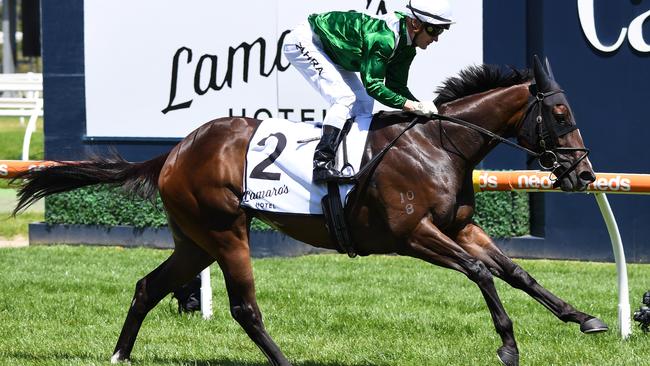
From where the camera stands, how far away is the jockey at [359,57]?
5.82 meters

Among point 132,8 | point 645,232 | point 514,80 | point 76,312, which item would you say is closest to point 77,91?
point 132,8

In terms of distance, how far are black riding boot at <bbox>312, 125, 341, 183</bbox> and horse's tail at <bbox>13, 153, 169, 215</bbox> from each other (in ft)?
3.35

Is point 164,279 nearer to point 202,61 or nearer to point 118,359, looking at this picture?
point 118,359

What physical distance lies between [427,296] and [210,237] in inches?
107

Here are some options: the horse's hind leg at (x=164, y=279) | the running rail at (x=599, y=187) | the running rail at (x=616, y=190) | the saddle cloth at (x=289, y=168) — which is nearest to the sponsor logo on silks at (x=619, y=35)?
the running rail at (x=599, y=187)

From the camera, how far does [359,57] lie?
238 inches

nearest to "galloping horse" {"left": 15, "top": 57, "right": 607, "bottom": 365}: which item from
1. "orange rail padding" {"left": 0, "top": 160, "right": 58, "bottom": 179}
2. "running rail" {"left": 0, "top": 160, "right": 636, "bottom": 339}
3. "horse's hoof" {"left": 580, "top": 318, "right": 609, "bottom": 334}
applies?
"horse's hoof" {"left": 580, "top": 318, "right": 609, "bottom": 334}

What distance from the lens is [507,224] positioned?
10188 mm

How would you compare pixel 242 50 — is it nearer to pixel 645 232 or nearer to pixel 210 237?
pixel 645 232

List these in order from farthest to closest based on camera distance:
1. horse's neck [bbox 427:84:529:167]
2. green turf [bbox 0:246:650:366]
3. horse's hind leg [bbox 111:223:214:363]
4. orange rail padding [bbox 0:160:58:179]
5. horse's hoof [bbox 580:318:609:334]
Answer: orange rail padding [bbox 0:160:58:179] < green turf [bbox 0:246:650:366] < horse's hind leg [bbox 111:223:214:363] < horse's neck [bbox 427:84:529:167] < horse's hoof [bbox 580:318:609:334]

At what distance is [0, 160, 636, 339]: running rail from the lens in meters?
6.69

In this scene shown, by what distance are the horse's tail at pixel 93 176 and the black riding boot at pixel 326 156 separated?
3.35ft

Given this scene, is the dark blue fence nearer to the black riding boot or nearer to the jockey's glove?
the jockey's glove

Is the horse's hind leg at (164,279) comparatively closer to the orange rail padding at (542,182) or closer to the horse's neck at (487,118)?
the horse's neck at (487,118)
